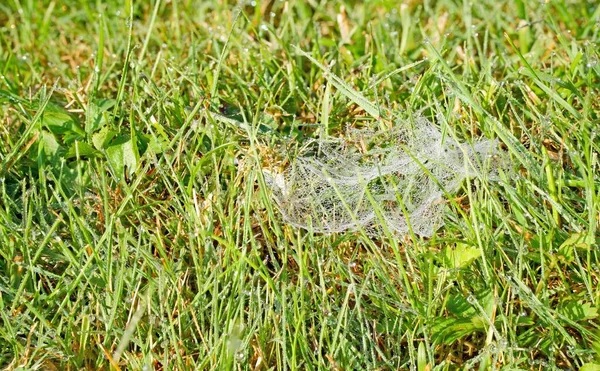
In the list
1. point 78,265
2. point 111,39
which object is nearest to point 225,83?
point 111,39

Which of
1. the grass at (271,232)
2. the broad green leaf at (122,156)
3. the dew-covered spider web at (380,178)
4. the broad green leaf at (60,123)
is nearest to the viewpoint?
the grass at (271,232)

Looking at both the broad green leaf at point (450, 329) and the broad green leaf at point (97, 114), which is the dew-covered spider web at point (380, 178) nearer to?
the broad green leaf at point (450, 329)

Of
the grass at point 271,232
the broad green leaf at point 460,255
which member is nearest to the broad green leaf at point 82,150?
the grass at point 271,232

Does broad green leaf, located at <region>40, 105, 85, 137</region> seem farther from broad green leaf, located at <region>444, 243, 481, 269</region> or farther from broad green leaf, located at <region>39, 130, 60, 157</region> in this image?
broad green leaf, located at <region>444, 243, 481, 269</region>

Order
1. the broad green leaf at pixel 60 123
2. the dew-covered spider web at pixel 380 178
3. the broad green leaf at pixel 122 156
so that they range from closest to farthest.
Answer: the dew-covered spider web at pixel 380 178
the broad green leaf at pixel 122 156
the broad green leaf at pixel 60 123

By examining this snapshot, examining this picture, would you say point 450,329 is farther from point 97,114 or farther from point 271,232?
point 97,114

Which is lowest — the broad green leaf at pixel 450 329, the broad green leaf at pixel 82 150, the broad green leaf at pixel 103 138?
the broad green leaf at pixel 450 329

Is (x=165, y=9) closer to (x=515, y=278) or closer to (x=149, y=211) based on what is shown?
(x=149, y=211)

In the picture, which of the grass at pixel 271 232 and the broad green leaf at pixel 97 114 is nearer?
the grass at pixel 271 232
